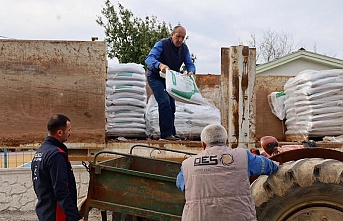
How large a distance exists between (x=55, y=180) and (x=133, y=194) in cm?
68

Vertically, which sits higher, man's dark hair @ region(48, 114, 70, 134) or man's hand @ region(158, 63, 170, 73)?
man's hand @ region(158, 63, 170, 73)

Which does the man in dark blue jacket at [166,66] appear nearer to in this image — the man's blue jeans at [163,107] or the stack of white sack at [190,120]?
the man's blue jeans at [163,107]

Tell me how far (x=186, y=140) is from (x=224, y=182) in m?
2.93

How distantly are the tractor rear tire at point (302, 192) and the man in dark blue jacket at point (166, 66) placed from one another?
2373 millimetres

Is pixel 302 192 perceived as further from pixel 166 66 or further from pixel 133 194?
pixel 166 66

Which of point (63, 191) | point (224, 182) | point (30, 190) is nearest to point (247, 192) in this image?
point (224, 182)

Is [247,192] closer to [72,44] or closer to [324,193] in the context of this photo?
[324,193]

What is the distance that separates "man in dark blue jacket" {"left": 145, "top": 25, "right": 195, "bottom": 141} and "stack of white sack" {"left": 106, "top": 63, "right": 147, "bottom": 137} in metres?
0.21

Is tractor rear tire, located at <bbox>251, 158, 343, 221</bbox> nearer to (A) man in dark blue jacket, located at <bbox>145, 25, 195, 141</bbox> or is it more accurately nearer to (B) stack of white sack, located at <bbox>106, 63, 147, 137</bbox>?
(A) man in dark blue jacket, located at <bbox>145, 25, 195, 141</bbox>

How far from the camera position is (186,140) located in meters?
6.48

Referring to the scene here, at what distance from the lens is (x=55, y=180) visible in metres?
4.04

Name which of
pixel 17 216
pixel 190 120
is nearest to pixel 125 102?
pixel 190 120

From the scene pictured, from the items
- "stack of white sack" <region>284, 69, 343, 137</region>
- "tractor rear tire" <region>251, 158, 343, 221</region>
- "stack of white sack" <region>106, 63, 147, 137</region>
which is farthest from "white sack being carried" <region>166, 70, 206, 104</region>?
"tractor rear tire" <region>251, 158, 343, 221</region>

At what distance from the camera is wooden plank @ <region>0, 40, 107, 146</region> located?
5828mm
